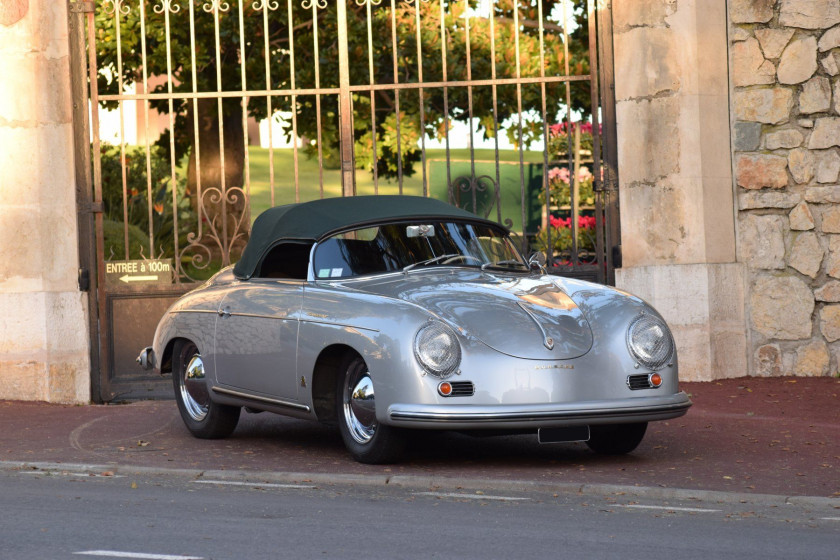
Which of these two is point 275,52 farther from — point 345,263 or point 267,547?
point 267,547

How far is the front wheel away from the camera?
7.27 metres

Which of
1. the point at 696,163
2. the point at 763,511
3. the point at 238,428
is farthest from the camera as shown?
the point at 696,163

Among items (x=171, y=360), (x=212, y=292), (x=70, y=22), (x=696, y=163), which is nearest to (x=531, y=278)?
(x=212, y=292)

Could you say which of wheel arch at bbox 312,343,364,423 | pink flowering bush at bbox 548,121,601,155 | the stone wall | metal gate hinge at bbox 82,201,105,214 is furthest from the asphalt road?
pink flowering bush at bbox 548,121,601,155

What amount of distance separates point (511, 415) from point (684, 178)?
520 centimetres

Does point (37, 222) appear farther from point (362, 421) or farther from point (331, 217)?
point (362, 421)

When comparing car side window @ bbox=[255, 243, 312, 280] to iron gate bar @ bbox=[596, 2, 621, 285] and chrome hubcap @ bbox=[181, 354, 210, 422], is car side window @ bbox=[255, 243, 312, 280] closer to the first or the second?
chrome hubcap @ bbox=[181, 354, 210, 422]

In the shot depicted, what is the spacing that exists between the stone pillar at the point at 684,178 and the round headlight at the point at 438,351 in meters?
4.86

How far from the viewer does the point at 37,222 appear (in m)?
11.7

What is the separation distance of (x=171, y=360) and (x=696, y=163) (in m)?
4.92

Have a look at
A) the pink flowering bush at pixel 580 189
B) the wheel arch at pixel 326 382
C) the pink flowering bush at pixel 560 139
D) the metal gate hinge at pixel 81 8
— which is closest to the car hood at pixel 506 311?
the wheel arch at pixel 326 382

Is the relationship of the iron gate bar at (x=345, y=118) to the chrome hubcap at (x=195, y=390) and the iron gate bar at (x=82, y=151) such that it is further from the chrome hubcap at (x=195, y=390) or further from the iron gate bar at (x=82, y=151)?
the chrome hubcap at (x=195, y=390)

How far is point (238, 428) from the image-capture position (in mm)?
9625

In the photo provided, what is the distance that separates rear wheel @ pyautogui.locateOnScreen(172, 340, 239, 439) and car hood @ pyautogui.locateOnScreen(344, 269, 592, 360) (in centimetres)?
170
